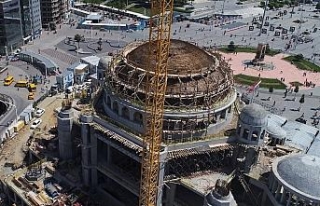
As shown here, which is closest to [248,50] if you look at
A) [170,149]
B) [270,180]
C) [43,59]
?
[43,59]

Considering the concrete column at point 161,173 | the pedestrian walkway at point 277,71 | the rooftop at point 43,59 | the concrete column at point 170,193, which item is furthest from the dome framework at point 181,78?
the pedestrian walkway at point 277,71

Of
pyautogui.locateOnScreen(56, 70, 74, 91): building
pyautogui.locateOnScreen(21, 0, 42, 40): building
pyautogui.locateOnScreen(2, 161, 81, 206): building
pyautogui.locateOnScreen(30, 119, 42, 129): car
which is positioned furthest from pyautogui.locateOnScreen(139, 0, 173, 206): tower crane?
pyautogui.locateOnScreen(21, 0, 42, 40): building

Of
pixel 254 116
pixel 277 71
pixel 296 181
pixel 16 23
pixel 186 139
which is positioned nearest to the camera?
pixel 296 181

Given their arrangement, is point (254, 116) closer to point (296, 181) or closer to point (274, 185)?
point (274, 185)

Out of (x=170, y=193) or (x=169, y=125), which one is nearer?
(x=170, y=193)

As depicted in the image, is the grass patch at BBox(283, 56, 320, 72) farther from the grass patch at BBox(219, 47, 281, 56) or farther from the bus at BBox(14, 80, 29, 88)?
the bus at BBox(14, 80, 29, 88)

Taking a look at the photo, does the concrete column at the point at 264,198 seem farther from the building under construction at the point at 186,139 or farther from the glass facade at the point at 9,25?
the glass facade at the point at 9,25

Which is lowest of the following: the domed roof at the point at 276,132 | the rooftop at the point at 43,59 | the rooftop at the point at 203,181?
the rooftop at the point at 43,59
